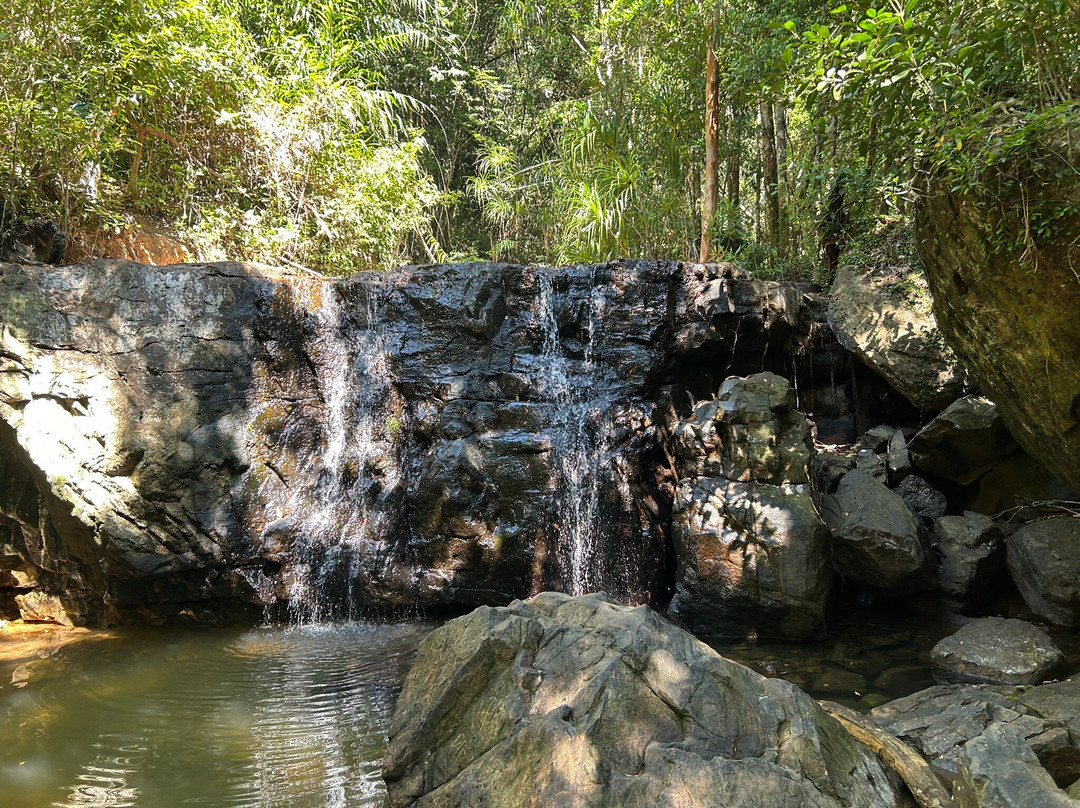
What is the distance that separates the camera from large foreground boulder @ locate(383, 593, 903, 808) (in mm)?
2350

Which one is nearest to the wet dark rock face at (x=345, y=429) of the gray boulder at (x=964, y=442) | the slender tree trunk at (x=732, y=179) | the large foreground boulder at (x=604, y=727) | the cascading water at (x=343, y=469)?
the cascading water at (x=343, y=469)

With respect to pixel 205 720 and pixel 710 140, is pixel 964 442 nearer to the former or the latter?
pixel 710 140

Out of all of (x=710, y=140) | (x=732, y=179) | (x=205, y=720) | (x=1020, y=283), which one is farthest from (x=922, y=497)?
(x=205, y=720)

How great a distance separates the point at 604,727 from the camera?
253 cm

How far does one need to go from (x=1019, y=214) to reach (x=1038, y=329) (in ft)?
2.43

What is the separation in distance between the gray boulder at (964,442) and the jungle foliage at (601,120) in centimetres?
196

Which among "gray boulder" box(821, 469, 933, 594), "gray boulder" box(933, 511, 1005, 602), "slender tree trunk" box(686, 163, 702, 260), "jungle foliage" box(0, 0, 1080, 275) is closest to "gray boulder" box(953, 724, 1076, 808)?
"jungle foliage" box(0, 0, 1080, 275)

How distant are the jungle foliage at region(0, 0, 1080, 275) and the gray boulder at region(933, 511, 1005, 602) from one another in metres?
2.86

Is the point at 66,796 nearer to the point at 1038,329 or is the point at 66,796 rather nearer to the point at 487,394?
the point at 487,394

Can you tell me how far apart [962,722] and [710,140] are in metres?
7.47

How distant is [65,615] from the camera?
6121mm

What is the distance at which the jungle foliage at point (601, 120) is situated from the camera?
380 cm

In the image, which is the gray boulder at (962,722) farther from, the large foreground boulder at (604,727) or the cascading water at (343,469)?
the cascading water at (343,469)

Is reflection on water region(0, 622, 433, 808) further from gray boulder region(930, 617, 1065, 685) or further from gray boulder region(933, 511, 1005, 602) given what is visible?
gray boulder region(933, 511, 1005, 602)
